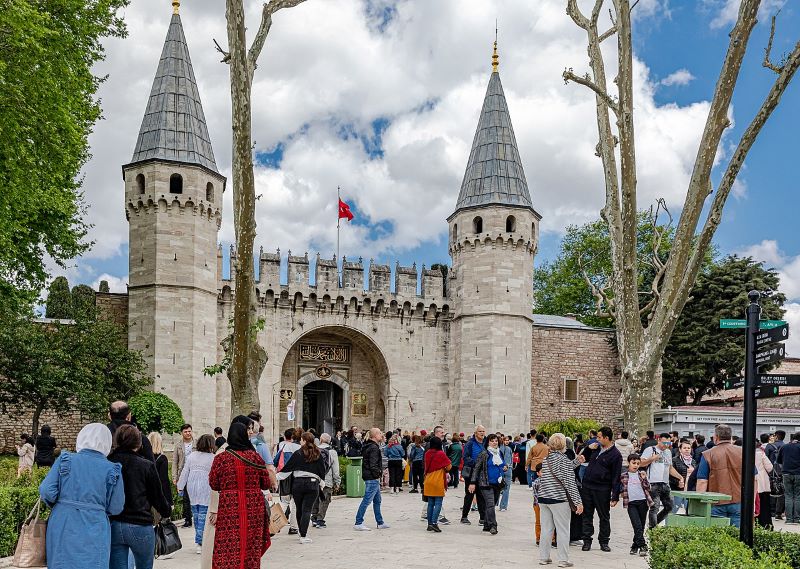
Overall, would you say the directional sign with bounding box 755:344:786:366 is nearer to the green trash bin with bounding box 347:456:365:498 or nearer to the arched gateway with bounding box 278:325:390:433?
the green trash bin with bounding box 347:456:365:498

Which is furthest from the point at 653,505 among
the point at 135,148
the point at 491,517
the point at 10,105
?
the point at 135,148

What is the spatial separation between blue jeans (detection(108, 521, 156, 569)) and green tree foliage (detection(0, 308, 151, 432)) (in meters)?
16.4

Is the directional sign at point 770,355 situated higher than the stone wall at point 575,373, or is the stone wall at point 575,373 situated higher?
the directional sign at point 770,355

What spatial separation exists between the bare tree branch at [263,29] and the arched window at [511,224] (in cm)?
1668

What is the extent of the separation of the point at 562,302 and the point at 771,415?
21.7 m

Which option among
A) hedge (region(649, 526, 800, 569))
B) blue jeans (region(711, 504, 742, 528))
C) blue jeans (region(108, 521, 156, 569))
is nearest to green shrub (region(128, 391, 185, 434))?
blue jeans (region(711, 504, 742, 528))

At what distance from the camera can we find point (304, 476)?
10.7 metres

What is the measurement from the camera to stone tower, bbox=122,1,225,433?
24.9m

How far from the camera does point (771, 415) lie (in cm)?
2527

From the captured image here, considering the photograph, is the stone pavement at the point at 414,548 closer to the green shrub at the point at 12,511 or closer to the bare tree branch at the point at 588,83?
the green shrub at the point at 12,511

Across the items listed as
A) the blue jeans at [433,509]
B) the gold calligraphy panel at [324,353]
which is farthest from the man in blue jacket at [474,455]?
the gold calligraphy panel at [324,353]

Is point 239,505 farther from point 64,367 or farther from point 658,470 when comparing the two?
point 64,367

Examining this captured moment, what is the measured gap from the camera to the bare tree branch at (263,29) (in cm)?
1377

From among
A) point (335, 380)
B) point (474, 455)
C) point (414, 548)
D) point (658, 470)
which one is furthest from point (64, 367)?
point (658, 470)
